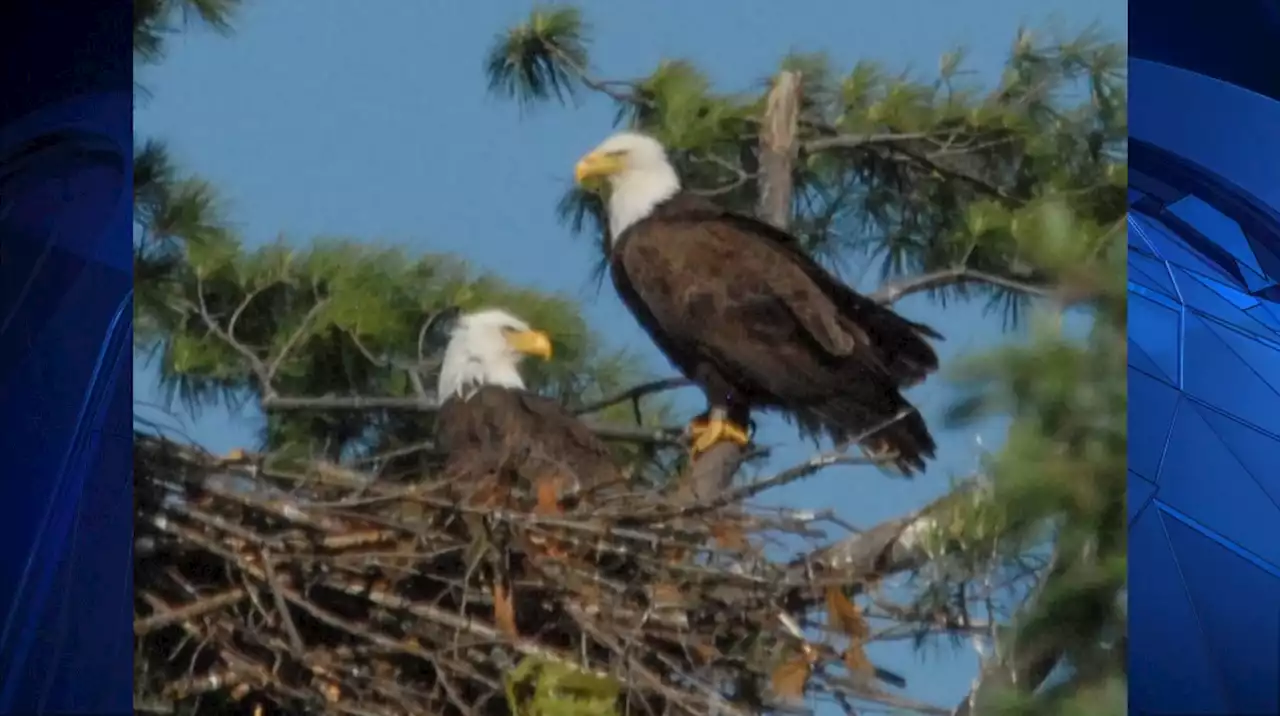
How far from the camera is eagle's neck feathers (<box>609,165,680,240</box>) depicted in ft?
6.93

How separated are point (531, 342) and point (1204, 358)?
862 mm

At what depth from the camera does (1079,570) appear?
196 centimetres

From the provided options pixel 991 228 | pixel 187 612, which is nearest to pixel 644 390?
pixel 991 228

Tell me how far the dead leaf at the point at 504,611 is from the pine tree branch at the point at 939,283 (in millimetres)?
613

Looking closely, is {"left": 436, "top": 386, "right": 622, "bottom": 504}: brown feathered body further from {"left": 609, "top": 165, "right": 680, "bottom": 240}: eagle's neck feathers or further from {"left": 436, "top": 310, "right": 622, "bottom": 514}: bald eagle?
{"left": 609, "top": 165, "right": 680, "bottom": 240}: eagle's neck feathers

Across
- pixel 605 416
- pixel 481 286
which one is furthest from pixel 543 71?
pixel 605 416

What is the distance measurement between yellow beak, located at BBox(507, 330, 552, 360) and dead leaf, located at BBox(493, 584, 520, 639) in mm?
316

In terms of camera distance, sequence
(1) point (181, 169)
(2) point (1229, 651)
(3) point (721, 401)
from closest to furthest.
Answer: (2) point (1229, 651)
(3) point (721, 401)
(1) point (181, 169)

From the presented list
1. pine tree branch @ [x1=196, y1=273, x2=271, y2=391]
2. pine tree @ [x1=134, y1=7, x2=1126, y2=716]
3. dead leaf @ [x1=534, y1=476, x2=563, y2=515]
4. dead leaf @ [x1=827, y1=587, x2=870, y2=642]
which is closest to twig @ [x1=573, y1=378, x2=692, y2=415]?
pine tree @ [x1=134, y1=7, x2=1126, y2=716]

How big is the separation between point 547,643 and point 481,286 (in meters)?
0.48

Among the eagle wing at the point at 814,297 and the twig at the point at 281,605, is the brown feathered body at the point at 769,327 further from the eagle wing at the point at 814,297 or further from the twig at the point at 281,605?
the twig at the point at 281,605

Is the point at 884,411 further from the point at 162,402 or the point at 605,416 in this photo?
the point at 162,402

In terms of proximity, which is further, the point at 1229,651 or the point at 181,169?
the point at 181,169

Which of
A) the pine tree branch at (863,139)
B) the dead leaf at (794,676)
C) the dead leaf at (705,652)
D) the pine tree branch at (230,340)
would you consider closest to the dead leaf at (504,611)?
the dead leaf at (705,652)
